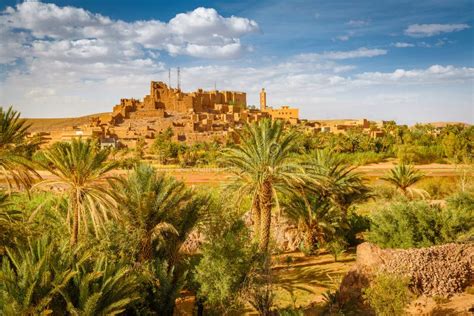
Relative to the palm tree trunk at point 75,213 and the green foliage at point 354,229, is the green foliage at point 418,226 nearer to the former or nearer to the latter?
the green foliage at point 354,229

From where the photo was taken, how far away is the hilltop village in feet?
203

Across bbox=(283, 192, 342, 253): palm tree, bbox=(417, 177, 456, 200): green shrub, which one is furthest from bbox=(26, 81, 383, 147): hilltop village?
bbox=(283, 192, 342, 253): palm tree

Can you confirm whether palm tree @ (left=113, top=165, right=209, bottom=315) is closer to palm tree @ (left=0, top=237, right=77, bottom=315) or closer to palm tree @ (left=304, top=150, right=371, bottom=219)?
palm tree @ (left=0, top=237, right=77, bottom=315)

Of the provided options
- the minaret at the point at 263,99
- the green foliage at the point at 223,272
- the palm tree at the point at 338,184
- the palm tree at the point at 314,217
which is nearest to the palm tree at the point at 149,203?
the green foliage at the point at 223,272

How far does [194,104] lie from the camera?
88.1 metres

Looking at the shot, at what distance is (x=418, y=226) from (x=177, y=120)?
66.9m

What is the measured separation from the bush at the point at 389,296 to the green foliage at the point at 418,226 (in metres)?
4.80

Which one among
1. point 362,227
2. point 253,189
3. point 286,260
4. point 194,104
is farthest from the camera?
point 194,104

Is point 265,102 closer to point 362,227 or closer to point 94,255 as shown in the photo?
point 362,227

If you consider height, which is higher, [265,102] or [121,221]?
[265,102]

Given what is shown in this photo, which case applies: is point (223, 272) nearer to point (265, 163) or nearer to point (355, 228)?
point (265, 163)

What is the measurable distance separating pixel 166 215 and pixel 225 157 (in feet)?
9.02

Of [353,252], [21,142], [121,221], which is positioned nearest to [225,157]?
[121,221]

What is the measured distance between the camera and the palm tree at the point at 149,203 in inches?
389
